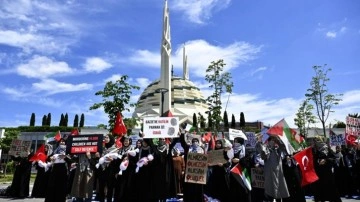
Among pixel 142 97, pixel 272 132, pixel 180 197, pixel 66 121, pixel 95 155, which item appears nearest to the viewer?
pixel 272 132

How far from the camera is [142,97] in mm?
111500

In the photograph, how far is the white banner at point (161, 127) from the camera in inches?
378

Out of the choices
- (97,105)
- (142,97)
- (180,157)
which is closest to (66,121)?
(142,97)

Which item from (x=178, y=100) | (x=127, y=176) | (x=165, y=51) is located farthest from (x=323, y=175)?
(x=178, y=100)

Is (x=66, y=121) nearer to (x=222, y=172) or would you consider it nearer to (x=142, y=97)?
(x=142, y=97)

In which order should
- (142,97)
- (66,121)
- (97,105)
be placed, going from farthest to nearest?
(142,97), (66,121), (97,105)

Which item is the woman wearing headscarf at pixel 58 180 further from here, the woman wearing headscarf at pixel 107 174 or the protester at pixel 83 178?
the woman wearing headscarf at pixel 107 174

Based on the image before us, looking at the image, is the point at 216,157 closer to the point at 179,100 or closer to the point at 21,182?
the point at 21,182

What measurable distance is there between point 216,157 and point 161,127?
1.76 metres

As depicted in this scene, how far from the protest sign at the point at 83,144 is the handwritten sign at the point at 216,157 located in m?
3.22

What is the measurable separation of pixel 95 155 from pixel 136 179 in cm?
145

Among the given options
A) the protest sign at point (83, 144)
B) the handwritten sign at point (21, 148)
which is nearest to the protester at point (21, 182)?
the handwritten sign at point (21, 148)

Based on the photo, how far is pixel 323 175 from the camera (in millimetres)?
10961

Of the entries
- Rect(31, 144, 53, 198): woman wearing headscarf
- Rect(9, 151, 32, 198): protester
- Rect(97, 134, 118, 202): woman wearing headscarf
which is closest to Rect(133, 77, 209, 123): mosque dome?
Rect(9, 151, 32, 198): protester
